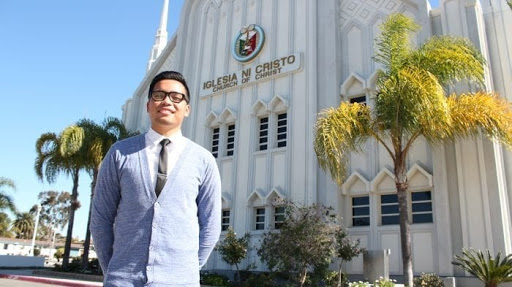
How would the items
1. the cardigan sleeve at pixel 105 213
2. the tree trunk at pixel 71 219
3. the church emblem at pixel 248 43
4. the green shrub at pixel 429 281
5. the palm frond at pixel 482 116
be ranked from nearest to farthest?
the cardigan sleeve at pixel 105 213 < the palm frond at pixel 482 116 < the green shrub at pixel 429 281 < the church emblem at pixel 248 43 < the tree trunk at pixel 71 219

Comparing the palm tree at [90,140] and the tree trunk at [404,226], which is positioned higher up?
the palm tree at [90,140]

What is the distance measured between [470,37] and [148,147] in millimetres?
16083

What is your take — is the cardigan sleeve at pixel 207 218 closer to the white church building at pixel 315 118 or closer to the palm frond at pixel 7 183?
the white church building at pixel 315 118

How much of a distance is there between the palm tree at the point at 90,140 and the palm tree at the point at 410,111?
14.8 m

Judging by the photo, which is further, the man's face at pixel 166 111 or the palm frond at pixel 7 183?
the palm frond at pixel 7 183

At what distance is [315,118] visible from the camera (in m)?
18.5

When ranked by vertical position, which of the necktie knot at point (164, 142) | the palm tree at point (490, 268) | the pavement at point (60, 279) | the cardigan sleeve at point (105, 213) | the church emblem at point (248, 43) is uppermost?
the church emblem at point (248, 43)

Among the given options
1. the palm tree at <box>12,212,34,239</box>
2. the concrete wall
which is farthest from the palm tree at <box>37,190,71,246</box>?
the concrete wall

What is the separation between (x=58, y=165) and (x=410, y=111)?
1995cm

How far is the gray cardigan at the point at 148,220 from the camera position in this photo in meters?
2.37

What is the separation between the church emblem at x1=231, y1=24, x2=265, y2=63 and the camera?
72.0 feet

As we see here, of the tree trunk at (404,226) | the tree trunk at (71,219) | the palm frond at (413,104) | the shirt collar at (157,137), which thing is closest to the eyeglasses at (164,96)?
the shirt collar at (157,137)

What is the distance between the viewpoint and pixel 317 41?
19719 mm

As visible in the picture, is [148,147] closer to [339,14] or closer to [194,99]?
[339,14]
